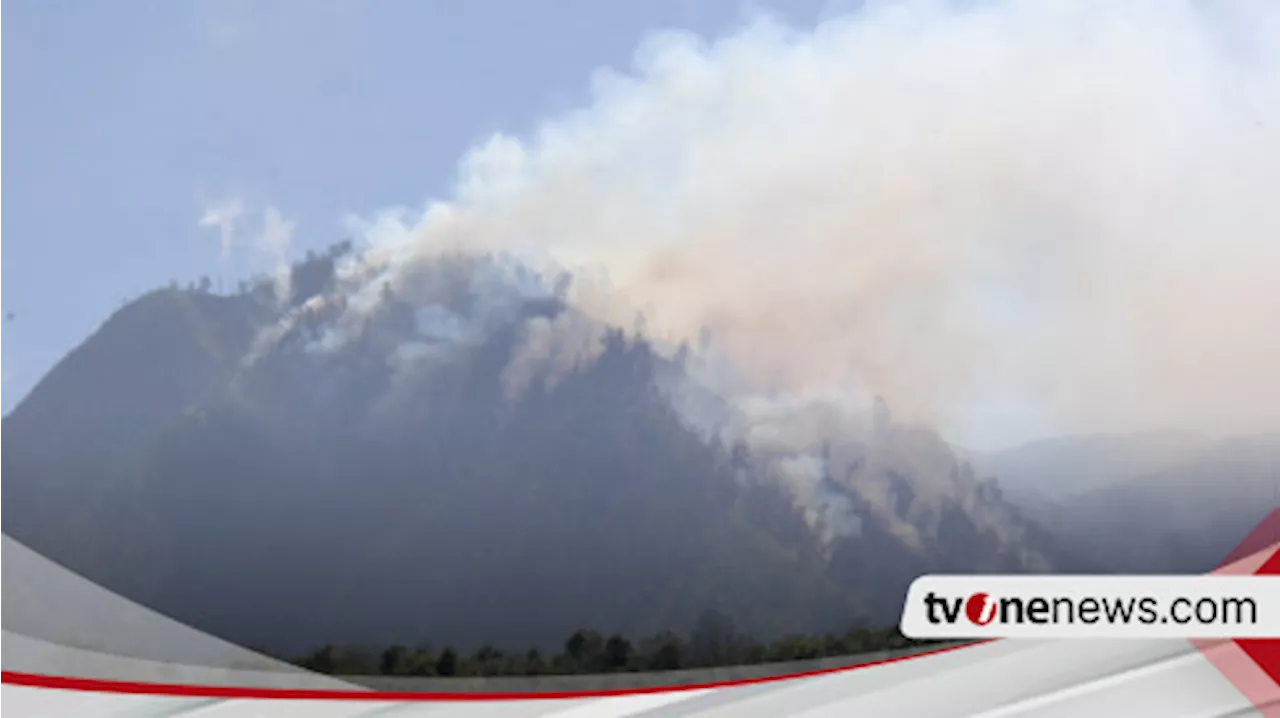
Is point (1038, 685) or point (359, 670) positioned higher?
point (359, 670)

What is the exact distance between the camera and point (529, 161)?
1717mm

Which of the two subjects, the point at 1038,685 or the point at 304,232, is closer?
the point at 1038,685

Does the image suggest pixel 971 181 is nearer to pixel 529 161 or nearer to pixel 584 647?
pixel 529 161

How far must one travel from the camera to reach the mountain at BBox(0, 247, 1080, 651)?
171 cm

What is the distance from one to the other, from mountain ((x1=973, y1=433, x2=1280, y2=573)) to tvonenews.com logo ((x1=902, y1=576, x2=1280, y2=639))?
0.15ft

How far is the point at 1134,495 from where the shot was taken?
1.71 metres

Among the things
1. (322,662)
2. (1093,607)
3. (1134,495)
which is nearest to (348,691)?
(322,662)

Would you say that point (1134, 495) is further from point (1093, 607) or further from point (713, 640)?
point (713, 640)

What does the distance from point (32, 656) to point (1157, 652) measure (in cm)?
177

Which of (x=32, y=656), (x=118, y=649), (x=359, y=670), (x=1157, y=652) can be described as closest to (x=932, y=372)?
(x=1157, y=652)

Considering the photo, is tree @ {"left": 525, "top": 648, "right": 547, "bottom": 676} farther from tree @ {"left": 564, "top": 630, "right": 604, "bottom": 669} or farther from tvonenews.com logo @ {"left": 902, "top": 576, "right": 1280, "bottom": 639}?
tvonenews.com logo @ {"left": 902, "top": 576, "right": 1280, "bottom": 639}

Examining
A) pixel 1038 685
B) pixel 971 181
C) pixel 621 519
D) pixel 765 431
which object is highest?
pixel 971 181

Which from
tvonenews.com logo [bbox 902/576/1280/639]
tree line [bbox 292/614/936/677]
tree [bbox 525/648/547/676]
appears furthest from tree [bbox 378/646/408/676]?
tvonenews.com logo [bbox 902/576/1280/639]

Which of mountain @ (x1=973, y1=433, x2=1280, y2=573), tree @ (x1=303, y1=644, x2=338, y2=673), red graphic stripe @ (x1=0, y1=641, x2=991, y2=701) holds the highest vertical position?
mountain @ (x1=973, y1=433, x2=1280, y2=573)
